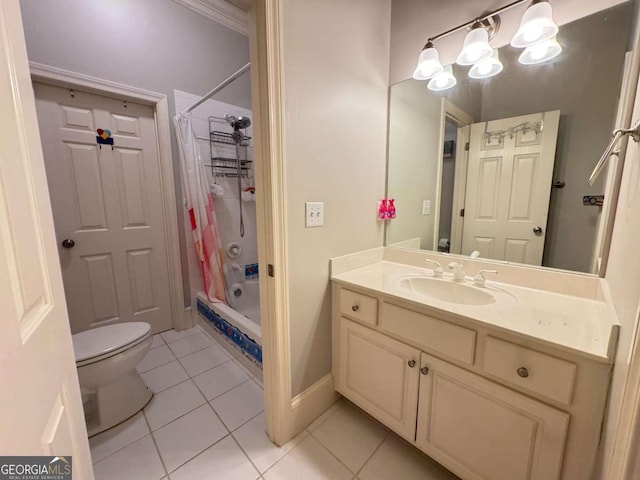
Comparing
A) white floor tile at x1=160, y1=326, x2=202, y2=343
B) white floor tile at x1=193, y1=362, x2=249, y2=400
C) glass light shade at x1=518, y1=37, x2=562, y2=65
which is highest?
glass light shade at x1=518, y1=37, x2=562, y2=65

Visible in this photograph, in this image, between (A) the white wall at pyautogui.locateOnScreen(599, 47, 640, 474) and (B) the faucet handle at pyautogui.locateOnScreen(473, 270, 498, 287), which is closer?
(A) the white wall at pyautogui.locateOnScreen(599, 47, 640, 474)

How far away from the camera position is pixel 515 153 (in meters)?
1.25

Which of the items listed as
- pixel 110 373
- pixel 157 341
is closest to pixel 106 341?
pixel 110 373

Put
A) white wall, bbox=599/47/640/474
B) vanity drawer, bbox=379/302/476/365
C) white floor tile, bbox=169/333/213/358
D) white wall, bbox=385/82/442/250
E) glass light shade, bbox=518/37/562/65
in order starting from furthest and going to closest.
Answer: white floor tile, bbox=169/333/213/358 < white wall, bbox=385/82/442/250 < glass light shade, bbox=518/37/562/65 < vanity drawer, bbox=379/302/476/365 < white wall, bbox=599/47/640/474

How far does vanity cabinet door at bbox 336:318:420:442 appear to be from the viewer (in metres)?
1.14

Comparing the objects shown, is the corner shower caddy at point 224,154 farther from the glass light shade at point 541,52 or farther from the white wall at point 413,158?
the glass light shade at point 541,52

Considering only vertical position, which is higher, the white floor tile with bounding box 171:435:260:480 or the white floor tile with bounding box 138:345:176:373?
the white floor tile with bounding box 138:345:176:373

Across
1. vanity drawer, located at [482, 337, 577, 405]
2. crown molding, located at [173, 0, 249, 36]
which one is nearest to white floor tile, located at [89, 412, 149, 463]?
vanity drawer, located at [482, 337, 577, 405]

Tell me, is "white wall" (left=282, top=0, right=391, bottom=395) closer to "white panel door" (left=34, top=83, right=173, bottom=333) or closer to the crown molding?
the crown molding

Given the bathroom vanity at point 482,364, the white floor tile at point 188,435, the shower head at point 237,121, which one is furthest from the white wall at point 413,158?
the white floor tile at point 188,435

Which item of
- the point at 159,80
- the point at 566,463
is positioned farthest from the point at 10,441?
the point at 159,80

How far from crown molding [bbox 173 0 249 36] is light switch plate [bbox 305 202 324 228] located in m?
1.76

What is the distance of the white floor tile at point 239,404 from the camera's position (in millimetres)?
1425

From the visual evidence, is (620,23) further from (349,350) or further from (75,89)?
(75,89)
